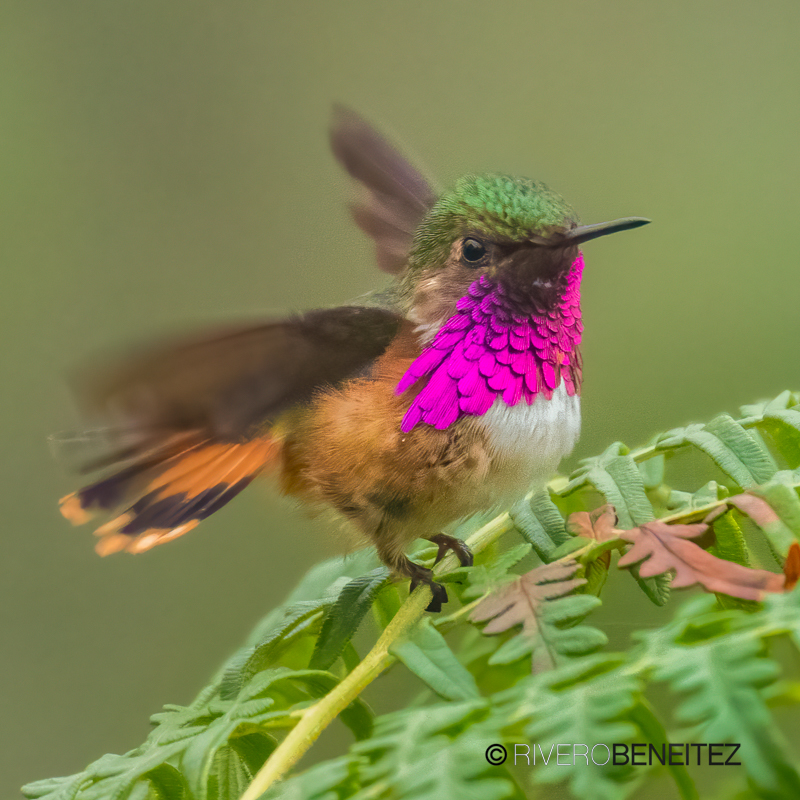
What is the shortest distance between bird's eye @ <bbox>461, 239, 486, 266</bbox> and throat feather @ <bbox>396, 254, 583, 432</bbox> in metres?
0.02

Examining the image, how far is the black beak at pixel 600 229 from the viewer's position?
0.71m

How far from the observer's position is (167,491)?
0.84 meters

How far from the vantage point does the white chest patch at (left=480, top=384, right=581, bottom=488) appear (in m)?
0.79

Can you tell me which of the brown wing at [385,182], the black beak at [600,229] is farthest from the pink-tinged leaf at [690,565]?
the brown wing at [385,182]

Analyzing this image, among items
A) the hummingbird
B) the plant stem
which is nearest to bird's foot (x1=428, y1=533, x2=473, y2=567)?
the hummingbird

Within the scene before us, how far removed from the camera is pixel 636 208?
1979mm

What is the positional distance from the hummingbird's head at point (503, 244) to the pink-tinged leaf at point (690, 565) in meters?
0.31

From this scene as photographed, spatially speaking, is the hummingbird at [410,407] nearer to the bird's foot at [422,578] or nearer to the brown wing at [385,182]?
the bird's foot at [422,578]

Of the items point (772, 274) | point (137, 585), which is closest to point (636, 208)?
point (772, 274)

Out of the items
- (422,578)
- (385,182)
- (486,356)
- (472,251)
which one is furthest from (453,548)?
(385,182)

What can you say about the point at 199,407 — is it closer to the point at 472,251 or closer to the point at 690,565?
the point at 472,251

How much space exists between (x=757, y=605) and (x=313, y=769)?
1.04 feet

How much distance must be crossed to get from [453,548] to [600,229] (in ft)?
1.24

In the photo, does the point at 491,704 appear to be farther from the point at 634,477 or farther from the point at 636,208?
the point at 636,208
